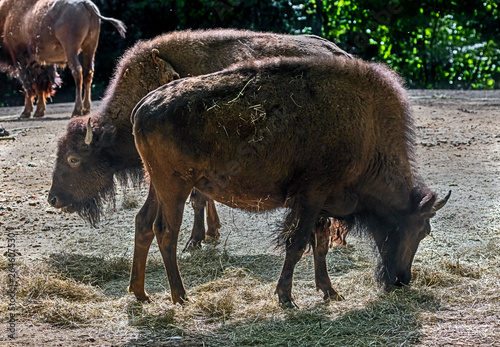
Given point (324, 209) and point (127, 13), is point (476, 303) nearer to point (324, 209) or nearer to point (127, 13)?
point (324, 209)

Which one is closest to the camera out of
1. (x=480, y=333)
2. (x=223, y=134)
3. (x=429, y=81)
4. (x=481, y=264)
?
(x=480, y=333)

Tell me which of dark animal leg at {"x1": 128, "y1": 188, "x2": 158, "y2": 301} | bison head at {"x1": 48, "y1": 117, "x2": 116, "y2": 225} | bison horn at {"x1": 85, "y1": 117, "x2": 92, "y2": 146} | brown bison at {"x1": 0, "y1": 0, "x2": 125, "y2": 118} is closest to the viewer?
dark animal leg at {"x1": 128, "y1": 188, "x2": 158, "y2": 301}

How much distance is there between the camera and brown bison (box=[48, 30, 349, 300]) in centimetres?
602

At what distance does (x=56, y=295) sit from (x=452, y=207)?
427cm

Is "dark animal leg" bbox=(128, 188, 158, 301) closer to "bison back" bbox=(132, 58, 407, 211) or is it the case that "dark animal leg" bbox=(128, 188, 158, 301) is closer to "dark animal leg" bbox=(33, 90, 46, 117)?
"bison back" bbox=(132, 58, 407, 211)

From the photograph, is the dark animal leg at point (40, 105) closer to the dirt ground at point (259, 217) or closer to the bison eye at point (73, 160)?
the dirt ground at point (259, 217)

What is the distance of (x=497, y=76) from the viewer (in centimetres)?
1923

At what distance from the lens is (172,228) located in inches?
196

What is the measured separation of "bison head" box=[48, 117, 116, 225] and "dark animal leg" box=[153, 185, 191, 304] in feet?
4.25

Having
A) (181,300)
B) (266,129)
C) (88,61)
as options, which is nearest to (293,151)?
(266,129)

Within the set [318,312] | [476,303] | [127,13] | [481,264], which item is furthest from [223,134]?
[127,13]

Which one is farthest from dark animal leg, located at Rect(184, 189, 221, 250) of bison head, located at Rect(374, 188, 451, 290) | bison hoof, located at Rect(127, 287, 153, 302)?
bison head, located at Rect(374, 188, 451, 290)

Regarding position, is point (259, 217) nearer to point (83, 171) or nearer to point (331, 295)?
point (83, 171)

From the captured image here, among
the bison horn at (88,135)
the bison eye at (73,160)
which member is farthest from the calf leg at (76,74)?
the bison horn at (88,135)
